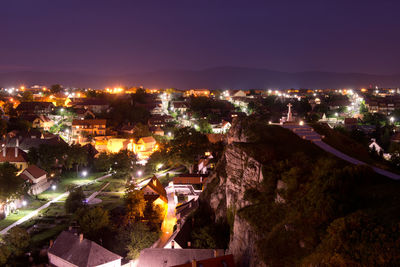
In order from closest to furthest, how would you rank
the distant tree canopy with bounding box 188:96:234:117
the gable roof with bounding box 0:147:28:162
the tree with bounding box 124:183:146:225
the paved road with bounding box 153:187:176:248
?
the paved road with bounding box 153:187:176:248 → the tree with bounding box 124:183:146:225 → the gable roof with bounding box 0:147:28:162 → the distant tree canopy with bounding box 188:96:234:117

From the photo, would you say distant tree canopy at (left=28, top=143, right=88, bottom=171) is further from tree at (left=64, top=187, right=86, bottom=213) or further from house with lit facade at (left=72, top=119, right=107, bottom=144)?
tree at (left=64, top=187, right=86, bottom=213)

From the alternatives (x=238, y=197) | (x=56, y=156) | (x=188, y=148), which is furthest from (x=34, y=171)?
(x=238, y=197)

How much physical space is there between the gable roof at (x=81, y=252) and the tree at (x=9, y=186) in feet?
44.7

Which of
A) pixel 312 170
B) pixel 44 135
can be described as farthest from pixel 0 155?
pixel 312 170

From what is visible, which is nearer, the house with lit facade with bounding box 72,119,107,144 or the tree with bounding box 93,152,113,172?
the tree with bounding box 93,152,113,172

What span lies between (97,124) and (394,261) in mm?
67895

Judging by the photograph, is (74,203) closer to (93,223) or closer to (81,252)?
(93,223)

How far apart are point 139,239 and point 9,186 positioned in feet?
67.1

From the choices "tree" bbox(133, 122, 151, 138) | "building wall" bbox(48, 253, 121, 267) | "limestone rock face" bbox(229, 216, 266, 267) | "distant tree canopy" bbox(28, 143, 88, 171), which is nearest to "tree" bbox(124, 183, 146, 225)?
"building wall" bbox(48, 253, 121, 267)

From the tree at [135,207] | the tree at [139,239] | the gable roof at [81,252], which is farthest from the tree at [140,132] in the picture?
the gable roof at [81,252]

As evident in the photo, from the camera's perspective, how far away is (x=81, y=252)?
2797 centimetres

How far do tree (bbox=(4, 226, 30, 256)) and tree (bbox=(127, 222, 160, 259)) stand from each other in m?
9.40

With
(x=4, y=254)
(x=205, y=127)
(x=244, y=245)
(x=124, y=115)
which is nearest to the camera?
(x=244, y=245)

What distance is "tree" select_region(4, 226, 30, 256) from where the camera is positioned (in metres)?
29.0
